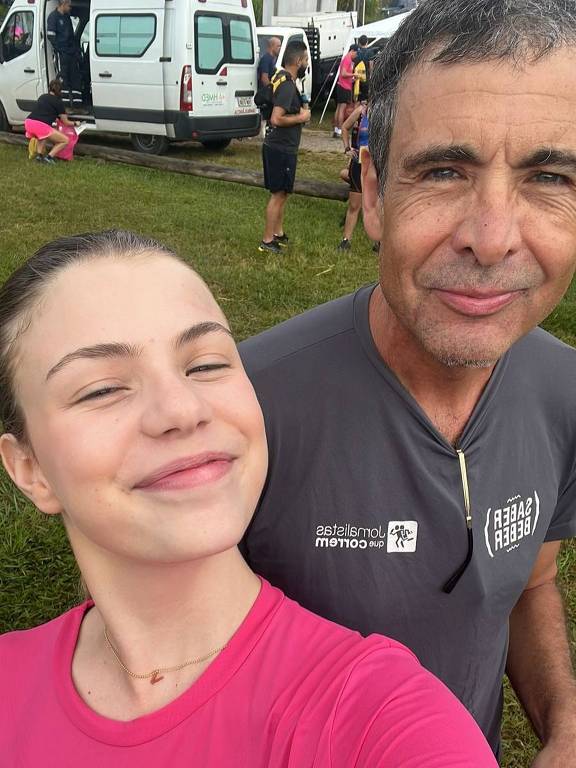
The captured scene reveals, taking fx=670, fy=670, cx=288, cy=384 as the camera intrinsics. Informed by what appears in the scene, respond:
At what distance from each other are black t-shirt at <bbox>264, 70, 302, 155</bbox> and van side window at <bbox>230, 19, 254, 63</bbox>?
515cm

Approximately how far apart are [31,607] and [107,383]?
2.23m

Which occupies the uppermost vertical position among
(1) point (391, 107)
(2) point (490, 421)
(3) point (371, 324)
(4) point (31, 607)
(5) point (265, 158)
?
(1) point (391, 107)

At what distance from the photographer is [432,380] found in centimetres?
146

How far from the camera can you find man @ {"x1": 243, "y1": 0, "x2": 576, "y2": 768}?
1232 mm

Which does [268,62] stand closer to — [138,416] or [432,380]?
[432,380]

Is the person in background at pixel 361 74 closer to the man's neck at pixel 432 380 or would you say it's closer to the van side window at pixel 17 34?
the van side window at pixel 17 34

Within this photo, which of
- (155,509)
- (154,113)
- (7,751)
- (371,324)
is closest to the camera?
(155,509)

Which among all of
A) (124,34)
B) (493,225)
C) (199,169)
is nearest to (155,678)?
(493,225)

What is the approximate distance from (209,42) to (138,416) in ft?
40.9

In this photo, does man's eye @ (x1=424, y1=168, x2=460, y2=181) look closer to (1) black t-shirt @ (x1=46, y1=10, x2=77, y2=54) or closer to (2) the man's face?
(2) the man's face

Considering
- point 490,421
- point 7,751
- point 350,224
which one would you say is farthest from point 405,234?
point 350,224

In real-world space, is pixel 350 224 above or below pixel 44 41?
below

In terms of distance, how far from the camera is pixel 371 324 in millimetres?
1518

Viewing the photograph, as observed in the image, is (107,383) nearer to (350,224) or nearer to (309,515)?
(309,515)
